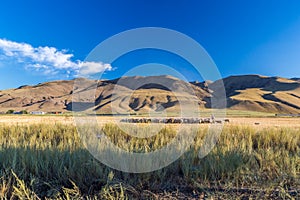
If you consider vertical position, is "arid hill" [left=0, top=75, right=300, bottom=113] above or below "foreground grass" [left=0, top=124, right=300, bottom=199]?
above

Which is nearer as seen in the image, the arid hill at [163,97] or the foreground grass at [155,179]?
the foreground grass at [155,179]

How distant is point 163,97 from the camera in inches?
4776

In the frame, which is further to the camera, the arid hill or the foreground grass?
the arid hill

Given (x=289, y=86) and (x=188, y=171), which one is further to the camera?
(x=289, y=86)

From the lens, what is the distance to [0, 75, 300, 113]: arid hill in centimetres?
8394

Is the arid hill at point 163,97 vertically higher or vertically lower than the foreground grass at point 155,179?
higher

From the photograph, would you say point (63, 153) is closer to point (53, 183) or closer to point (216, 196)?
point (53, 183)

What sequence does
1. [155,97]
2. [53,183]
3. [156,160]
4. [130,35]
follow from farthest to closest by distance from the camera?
1. [155,97]
2. [130,35]
3. [156,160]
4. [53,183]

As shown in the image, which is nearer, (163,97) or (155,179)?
(155,179)

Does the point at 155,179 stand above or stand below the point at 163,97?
below

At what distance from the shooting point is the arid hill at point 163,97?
275ft

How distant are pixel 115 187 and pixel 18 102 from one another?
516 feet

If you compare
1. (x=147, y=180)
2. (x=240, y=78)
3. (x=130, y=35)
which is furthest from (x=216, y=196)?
(x=240, y=78)

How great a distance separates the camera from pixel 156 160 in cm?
407
